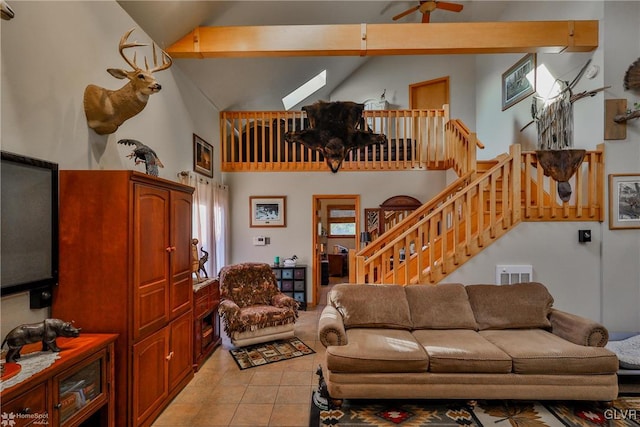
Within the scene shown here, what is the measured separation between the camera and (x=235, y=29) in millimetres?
3426

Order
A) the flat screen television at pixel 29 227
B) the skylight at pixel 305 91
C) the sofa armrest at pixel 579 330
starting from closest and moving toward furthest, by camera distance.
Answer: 1. the flat screen television at pixel 29 227
2. the sofa armrest at pixel 579 330
3. the skylight at pixel 305 91

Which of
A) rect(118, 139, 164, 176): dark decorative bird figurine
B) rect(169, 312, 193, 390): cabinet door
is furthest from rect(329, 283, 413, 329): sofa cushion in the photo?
Result: rect(118, 139, 164, 176): dark decorative bird figurine

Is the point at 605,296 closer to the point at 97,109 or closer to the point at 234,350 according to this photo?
the point at 234,350

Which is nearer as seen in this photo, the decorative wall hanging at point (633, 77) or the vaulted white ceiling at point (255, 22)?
the vaulted white ceiling at point (255, 22)

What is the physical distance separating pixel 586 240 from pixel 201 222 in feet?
15.5

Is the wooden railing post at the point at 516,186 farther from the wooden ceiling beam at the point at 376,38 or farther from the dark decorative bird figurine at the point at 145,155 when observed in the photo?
the dark decorative bird figurine at the point at 145,155

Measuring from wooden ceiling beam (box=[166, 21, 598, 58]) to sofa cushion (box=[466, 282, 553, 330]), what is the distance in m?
2.60

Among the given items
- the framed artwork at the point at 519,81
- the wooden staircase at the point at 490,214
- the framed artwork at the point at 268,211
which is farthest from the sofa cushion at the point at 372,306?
the framed artwork at the point at 519,81

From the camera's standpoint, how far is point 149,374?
2.26 metres

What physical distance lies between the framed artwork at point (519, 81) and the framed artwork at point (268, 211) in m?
4.28

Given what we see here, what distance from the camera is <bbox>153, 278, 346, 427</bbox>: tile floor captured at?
2379 mm

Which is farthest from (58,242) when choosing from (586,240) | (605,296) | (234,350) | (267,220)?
(605,296)

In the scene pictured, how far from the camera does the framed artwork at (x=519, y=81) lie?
4.83 metres

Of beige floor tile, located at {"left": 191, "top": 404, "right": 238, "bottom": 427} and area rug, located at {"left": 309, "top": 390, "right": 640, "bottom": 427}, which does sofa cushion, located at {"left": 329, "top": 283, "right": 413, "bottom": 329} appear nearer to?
area rug, located at {"left": 309, "top": 390, "right": 640, "bottom": 427}
